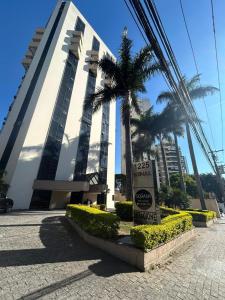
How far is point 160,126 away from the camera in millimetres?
29875

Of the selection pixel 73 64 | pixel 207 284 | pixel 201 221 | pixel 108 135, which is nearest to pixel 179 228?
pixel 207 284

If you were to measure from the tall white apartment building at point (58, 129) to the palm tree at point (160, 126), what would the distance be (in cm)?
798

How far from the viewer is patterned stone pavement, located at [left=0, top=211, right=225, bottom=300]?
4182 millimetres

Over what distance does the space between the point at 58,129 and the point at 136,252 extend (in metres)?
23.0

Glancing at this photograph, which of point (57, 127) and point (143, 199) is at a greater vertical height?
point (57, 127)

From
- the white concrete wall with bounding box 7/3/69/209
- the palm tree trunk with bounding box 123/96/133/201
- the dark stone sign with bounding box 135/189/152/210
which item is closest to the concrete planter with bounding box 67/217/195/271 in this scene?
the dark stone sign with bounding box 135/189/152/210

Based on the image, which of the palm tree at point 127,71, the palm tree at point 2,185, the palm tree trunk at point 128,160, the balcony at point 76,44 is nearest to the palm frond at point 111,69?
the palm tree at point 127,71

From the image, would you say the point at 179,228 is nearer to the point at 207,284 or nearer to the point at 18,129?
the point at 207,284

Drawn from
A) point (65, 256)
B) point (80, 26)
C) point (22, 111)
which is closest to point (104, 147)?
point (22, 111)

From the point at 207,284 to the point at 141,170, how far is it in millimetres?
4516

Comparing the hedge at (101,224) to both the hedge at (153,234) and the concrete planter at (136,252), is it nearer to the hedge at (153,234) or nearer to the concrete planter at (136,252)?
the concrete planter at (136,252)

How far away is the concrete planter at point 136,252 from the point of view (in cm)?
567

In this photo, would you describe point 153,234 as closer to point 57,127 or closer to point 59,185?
point 59,185

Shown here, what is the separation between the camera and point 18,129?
24188 millimetres
